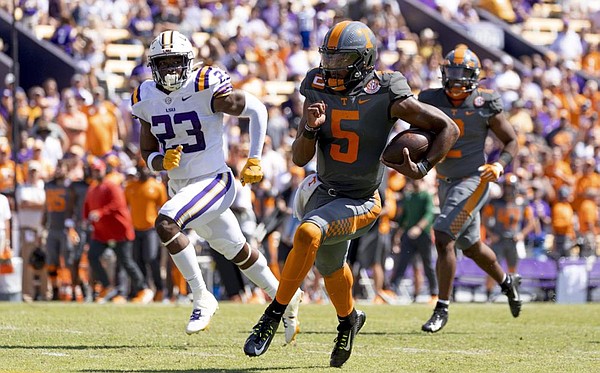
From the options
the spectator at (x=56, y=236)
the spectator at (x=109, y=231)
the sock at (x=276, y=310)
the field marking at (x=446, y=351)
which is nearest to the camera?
the sock at (x=276, y=310)

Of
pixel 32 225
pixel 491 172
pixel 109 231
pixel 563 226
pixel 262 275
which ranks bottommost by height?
pixel 563 226

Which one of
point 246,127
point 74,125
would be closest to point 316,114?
point 74,125

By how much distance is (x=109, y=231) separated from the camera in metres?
14.2

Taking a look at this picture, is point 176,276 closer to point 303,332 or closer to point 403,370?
point 303,332

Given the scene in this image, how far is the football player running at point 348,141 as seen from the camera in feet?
21.9

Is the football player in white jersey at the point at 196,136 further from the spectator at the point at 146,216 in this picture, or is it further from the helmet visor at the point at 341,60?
the spectator at the point at 146,216

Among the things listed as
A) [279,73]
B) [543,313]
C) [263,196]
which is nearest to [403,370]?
[543,313]

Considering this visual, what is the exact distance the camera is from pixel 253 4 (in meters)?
20.2

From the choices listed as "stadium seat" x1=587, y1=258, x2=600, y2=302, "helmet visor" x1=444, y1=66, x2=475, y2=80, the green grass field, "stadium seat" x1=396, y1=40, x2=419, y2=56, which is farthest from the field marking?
"stadium seat" x1=396, y1=40, x2=419, y2=56

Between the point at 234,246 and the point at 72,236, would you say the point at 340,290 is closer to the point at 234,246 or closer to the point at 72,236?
the point at 234,246

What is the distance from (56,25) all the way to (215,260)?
582 centimetres

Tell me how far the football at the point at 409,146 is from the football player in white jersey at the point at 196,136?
133 cm

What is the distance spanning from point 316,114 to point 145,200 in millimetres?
7972

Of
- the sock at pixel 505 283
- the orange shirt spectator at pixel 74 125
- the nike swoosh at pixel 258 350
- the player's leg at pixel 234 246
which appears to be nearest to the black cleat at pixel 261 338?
the nike swoosh at pixel 258 350
